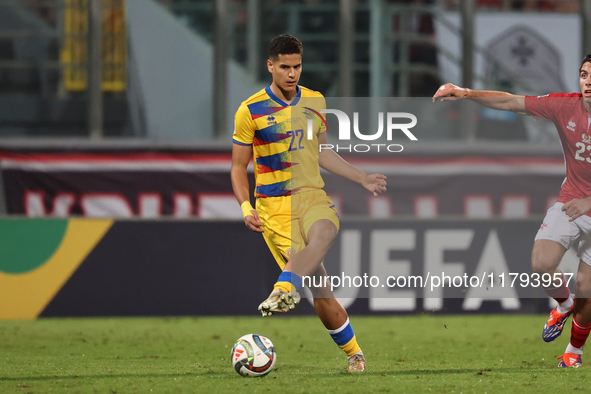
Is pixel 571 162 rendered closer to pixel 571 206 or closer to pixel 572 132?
pixel 572 132

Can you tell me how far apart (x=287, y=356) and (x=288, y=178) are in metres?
1.62

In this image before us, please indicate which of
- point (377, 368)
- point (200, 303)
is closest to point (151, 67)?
point (200, 303)

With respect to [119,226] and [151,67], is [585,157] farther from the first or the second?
[151,67]

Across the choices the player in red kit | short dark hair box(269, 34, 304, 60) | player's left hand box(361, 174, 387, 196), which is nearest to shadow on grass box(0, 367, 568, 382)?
the player in red kit

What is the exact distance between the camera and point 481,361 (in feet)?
19.5

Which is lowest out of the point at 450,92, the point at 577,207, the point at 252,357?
the point at 252,357

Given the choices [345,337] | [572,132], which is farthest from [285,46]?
[572,132]

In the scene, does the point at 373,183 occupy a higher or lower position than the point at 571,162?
lower

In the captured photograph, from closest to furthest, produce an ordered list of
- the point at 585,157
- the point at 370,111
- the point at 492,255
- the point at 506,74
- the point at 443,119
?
the point at 585,157 < the point at 370,111 < the point at 492,255 < the point at 443,119 < the point at 506,74

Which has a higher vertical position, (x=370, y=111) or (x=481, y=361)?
(x=370, y=111)

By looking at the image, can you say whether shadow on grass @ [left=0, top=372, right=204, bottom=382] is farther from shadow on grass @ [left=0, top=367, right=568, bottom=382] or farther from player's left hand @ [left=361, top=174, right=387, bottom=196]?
player's left hand @ [left=361, top=174, right=387, bottom=196]

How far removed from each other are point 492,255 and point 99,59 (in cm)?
531

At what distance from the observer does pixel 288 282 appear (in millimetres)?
4812

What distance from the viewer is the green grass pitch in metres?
4.81
